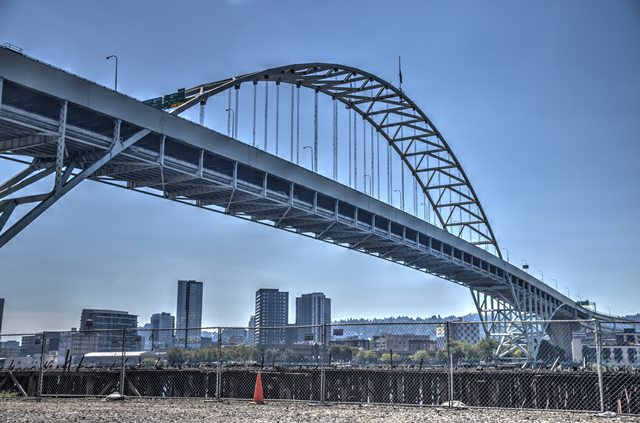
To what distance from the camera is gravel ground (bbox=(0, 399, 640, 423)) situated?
1281cm

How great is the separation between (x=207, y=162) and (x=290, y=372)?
13.4 m

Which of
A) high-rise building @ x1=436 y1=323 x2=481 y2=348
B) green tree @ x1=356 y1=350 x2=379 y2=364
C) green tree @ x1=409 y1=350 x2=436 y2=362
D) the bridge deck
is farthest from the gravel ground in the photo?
green tree @ x1=356 y1=350 x2=379 y2=364

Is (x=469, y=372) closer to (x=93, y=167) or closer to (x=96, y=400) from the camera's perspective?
(x=96, y=400)

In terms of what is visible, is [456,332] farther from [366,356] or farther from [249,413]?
[249,413]

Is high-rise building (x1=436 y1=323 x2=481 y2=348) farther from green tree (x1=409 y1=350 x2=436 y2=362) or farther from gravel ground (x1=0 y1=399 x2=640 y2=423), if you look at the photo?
gravel ground (x1=0 y1=399 x2=640 y2=423)

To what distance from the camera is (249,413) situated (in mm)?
14008

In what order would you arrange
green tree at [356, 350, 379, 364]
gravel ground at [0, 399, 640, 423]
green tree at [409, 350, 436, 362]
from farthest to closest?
green tree at [356, 350, 379, 364]
green tree at [409, 350, 436, 362]
gravel ground at [0, 399, 640, 423]

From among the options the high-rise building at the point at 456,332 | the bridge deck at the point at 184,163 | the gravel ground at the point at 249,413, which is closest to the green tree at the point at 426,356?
the high-rise building at the point at 456,332

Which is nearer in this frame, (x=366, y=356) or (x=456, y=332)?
(x=366, y=356)

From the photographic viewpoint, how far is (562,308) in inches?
4326

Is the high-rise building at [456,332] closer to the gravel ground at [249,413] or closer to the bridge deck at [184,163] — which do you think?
the gravel ground at [249,413]

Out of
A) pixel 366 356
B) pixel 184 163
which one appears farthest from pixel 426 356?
pixel 184 163

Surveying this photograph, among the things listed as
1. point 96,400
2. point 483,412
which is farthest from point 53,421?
point 483,412

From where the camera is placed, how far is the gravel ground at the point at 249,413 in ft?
42.0
